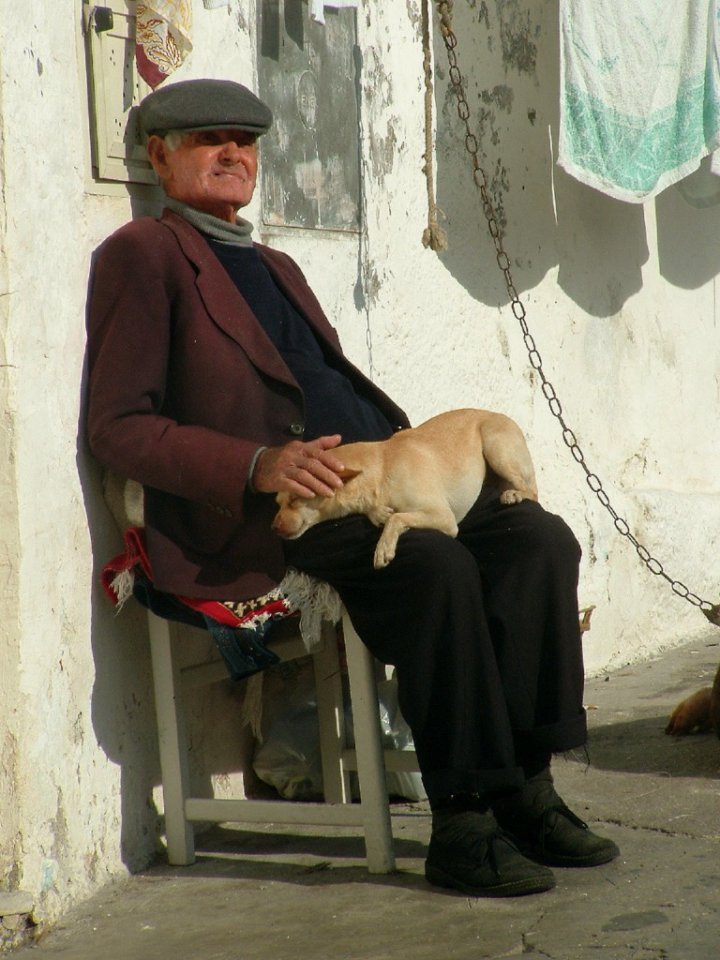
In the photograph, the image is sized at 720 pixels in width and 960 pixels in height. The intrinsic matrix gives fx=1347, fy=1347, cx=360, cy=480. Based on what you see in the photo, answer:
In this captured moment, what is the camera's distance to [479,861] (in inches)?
116

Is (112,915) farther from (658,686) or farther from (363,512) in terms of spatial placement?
(658,686)

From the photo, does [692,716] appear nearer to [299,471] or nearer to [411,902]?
[411,902]

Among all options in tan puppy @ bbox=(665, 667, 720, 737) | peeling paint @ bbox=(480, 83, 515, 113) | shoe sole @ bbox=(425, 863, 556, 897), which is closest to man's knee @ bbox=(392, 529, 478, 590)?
shoe sole @ bbox=(425, 863, 556, 897)

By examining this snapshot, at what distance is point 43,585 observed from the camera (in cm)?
304

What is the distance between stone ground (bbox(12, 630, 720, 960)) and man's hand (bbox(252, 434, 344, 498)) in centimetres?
92

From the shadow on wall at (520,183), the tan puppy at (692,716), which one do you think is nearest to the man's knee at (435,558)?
the tan puppy at (692,716)

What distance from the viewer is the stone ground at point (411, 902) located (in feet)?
8.81

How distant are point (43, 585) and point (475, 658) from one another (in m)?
0.99

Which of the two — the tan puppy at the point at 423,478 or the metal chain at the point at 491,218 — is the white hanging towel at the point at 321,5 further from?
the tan puppy at the point at 423,478

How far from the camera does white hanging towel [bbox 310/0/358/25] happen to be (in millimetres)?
3980

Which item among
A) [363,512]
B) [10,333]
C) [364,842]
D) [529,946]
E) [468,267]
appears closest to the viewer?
[529,946]

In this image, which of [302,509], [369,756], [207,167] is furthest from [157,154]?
[369,756]

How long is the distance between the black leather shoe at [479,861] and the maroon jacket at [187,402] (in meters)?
0.72

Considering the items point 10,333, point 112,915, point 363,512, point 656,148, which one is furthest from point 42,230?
point 656,148
